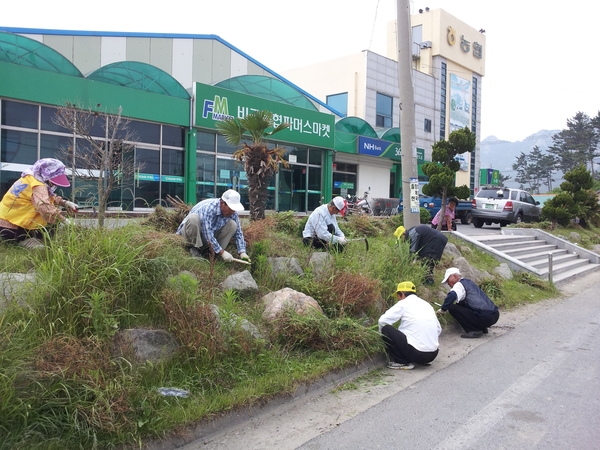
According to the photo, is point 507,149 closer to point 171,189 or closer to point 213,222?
point 171,189

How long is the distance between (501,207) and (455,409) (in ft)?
62.6

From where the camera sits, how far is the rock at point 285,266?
23.4 ft

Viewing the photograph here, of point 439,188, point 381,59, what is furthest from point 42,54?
point 381,59

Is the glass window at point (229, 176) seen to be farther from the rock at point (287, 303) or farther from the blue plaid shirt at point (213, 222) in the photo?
the rock at point (287, 303)

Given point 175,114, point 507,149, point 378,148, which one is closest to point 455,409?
point 175,114

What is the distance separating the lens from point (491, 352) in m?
6.82

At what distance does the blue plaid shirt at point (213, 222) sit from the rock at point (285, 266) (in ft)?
1.74

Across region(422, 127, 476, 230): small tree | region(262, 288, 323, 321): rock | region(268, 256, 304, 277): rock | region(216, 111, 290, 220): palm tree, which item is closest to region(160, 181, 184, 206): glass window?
region(216, 111, 290, 220): palm tree

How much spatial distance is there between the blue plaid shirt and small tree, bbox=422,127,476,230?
285 inches

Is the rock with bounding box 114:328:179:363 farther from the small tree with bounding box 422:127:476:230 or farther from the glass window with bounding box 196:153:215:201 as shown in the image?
the glass window with bounding box 196:153:215:201

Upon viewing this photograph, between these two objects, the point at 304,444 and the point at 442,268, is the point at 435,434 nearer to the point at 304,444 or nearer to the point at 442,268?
the point at 304,444

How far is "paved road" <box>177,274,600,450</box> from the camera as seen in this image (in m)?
4.02

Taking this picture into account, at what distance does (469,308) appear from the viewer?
24.6 ft

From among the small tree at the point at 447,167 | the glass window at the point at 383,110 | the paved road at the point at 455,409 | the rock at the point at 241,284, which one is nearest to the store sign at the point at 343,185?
the glass window at the point at 383,110
